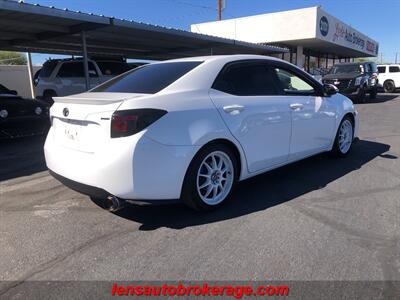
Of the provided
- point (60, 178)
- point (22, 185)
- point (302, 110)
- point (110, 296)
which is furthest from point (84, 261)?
point (302, 110)

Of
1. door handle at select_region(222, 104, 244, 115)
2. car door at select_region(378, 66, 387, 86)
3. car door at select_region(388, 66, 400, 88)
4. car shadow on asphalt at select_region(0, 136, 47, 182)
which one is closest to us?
door handle at select_region(222, 104, 244, 115)

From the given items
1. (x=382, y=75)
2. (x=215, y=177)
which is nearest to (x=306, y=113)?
(x=215, y=177)

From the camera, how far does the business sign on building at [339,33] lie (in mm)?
24955

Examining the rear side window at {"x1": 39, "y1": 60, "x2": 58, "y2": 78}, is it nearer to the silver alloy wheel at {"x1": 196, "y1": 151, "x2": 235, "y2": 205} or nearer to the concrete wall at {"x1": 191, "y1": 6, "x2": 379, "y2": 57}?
the silver alloy wheel at {"x1": 196, "y1": 151, "x2": 235, "y2": 205}

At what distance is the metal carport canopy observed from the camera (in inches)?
389

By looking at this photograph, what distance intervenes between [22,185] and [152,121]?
2.69 metres

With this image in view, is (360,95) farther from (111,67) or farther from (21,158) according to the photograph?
(21,158)

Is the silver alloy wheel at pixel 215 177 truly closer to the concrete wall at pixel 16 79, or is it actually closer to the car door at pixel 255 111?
the car door at pixel 255 111

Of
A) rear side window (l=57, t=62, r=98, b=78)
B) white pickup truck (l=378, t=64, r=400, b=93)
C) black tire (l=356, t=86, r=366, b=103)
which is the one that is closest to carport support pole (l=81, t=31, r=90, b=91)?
rear side window (l=57, t=62, r=98, b=78)

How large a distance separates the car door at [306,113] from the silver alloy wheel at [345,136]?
0.40 m

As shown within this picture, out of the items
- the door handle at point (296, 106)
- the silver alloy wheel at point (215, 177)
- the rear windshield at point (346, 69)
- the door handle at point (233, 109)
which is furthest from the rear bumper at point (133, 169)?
the rear windshield at point (346, 69)

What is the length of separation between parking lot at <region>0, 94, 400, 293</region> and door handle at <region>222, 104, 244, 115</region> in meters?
1.01

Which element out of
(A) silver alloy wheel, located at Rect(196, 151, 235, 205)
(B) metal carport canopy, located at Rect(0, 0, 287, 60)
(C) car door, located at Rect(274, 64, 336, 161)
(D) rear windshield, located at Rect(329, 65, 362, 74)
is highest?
(B) metal carport canopy, located at Rect(0, 0, 287, 60)

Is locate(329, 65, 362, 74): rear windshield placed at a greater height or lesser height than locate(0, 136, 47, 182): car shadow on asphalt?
greater
